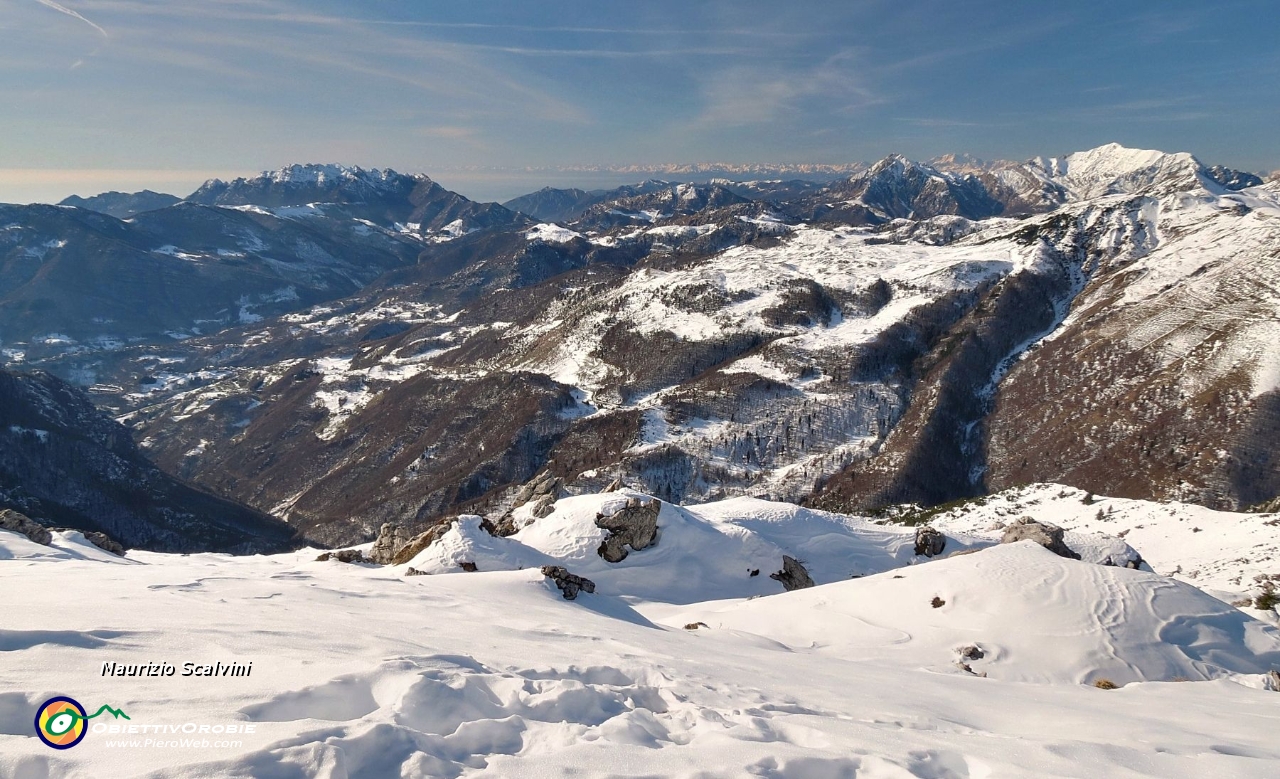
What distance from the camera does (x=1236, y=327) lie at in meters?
106

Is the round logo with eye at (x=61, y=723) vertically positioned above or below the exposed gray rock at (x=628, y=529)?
above

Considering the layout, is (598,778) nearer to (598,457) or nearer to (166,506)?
(598,457)

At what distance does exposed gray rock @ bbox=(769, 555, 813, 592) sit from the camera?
38.8 meters

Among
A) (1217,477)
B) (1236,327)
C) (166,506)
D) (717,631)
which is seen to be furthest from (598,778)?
(166,506)

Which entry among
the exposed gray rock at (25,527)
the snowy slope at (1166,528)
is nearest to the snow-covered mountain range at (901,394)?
the snowy slope at (1166,528)

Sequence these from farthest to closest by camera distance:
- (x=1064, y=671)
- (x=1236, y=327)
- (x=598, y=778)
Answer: (x=1236, y=327) → (x=1064, y=671) → (x=598, y=778)

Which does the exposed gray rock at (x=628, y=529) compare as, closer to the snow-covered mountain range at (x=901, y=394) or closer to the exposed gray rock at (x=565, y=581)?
the exposed gray rock at (x=565, y=581)

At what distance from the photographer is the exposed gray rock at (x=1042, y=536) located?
1359 inches

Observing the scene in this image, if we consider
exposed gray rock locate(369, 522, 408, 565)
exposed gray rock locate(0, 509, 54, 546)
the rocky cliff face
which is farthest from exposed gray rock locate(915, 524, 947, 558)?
the rocky cliff face

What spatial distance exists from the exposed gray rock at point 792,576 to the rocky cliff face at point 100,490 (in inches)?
4927

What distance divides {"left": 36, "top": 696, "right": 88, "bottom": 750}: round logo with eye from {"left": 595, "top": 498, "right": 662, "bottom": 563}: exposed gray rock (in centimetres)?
3104

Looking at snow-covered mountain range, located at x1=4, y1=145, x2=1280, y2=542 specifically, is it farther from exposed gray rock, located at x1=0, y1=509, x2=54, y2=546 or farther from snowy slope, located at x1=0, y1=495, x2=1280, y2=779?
snowy slope, located at x1=0, y1=495, x2=1280, y2=779

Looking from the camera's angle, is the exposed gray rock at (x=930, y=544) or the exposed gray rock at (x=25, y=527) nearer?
the exposed gray rock at (x=25, y=527)

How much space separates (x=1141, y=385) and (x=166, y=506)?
685ft
